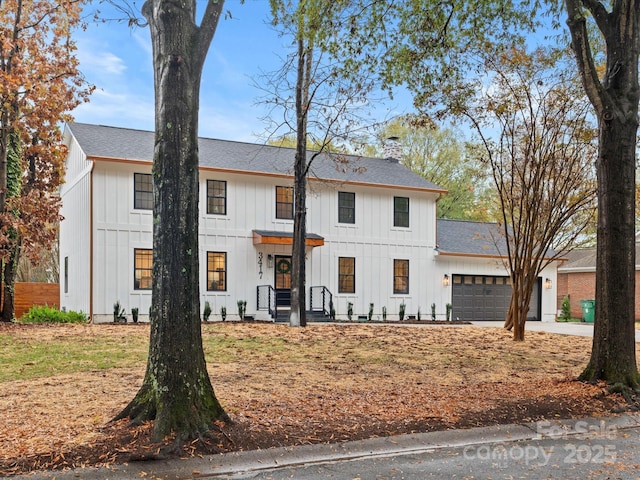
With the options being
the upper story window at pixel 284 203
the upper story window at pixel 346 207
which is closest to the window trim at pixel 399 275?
the upper story window at pixel 346 207

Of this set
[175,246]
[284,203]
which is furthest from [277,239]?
[175,246]

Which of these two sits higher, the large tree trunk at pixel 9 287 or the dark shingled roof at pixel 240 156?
the dark shingled roof at pixel 240 156

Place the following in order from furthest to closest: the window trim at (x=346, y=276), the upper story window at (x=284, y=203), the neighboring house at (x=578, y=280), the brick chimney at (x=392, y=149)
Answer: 1. the neighboring house at (x=578, y=280)
2. the brick chimney at (x=392, y=149)
3. the window trim at (x=346, y=276)
4. the upper story window at (x=284, y=203)

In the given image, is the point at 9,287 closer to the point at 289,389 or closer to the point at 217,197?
the point at 217,197

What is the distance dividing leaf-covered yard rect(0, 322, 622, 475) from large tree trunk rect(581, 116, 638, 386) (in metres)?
0.50

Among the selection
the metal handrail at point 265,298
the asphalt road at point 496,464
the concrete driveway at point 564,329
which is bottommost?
the concrete driveway at point 564,329

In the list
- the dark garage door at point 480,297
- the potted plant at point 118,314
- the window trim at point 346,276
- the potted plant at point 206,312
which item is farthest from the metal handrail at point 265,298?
the dark garage door at point 480,297

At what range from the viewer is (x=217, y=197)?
20.6 meters

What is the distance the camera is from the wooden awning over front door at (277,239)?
20188mm

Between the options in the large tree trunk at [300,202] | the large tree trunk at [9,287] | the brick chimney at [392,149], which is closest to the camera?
the large tree trunk at [300,202]

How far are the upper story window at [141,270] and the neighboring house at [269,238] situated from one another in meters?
0.03

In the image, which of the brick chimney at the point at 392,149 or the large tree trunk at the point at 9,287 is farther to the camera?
the brick chimney at the point at 392,149

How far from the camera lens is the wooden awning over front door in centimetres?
2019

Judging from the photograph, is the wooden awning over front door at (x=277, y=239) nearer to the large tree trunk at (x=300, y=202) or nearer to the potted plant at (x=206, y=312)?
the potted plant at (x=206, y=312)
